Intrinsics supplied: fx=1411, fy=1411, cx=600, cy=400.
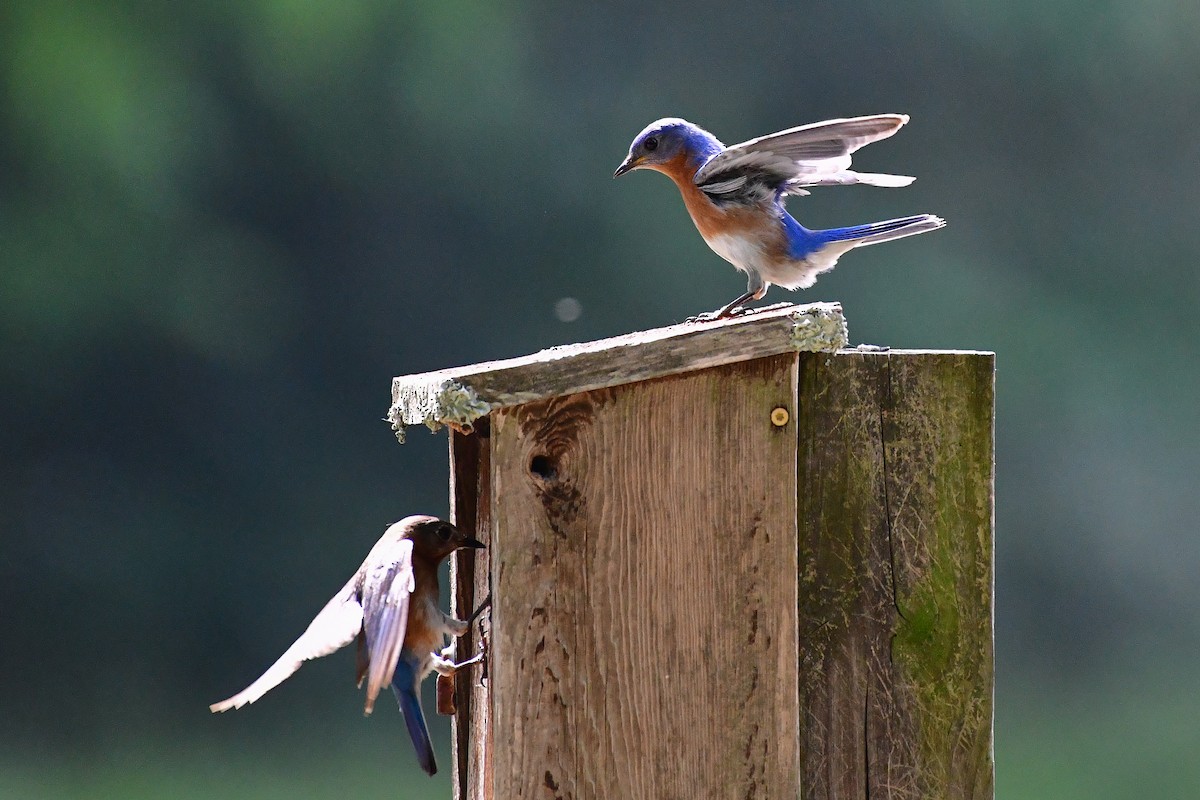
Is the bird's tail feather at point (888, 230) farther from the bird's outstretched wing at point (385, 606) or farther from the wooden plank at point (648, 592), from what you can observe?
the bird's outstretched wing at point (385, 606)

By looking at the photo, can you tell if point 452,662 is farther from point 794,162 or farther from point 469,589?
point 794,162

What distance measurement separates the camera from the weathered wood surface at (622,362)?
2236 mm

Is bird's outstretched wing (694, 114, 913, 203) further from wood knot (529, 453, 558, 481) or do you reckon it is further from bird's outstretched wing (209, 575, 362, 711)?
bird's outstretched wing (209, 575, 362, 711)

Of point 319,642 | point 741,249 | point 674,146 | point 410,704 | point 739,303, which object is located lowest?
point 410,704

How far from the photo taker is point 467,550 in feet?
9.67

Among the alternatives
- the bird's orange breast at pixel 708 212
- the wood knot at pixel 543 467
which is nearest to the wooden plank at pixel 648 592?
the wood knot at pixel 543 467

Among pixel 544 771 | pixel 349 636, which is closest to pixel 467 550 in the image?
pixel 349 636

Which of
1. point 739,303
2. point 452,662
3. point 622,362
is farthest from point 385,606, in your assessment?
point 739,303

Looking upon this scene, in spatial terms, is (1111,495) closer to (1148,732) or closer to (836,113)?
(1148,732)

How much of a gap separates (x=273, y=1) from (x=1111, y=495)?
8335mm

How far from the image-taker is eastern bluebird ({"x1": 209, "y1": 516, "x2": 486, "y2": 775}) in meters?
2.37

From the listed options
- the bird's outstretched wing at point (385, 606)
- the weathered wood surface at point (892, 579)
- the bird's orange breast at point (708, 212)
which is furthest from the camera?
the bird's orange breast at point (708, 212)

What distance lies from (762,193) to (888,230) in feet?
1.21

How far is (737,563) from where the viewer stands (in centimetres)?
236
